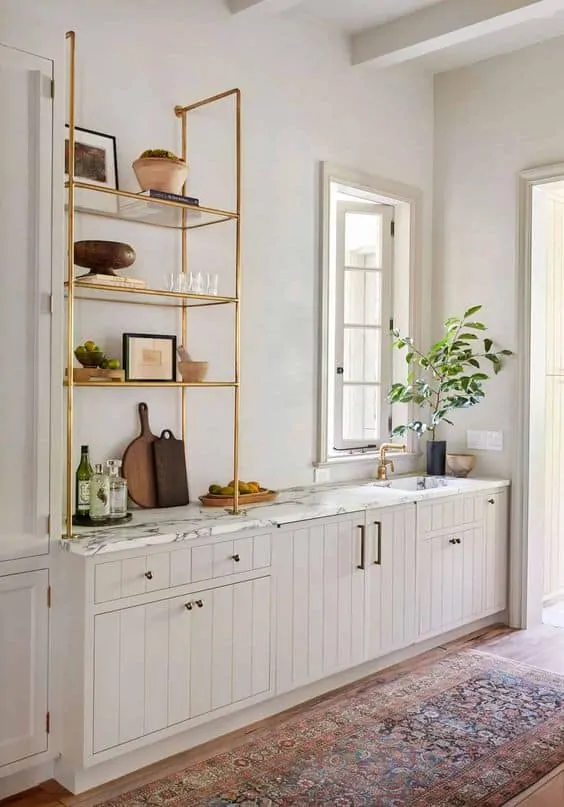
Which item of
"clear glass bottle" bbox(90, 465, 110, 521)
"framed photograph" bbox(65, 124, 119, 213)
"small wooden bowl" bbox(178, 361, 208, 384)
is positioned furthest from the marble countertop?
"framed photograph" bbox(65, 124, 119, 213)

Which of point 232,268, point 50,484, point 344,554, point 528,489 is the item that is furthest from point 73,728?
point 528,489

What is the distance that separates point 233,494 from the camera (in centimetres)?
332

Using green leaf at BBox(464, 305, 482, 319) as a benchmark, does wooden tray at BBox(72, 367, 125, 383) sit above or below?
below

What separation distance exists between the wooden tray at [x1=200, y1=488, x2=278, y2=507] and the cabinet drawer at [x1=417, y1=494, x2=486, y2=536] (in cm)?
79

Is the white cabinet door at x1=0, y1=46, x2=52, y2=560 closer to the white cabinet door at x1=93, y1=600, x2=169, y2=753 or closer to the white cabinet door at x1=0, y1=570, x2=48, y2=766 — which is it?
the white cabinet door at x1=0, y1=570, x2=48, y2=766

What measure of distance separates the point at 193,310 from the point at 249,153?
0.83m

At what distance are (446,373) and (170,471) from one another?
1.88 metres

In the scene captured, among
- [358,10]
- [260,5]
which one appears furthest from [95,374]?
[358,10]

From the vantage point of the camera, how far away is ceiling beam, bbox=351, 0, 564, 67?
3664 mm

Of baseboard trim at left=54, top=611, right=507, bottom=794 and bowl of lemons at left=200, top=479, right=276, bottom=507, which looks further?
bowl of lemons at left=200, top=479, right=276, bottom=507

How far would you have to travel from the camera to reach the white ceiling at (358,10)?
389 centimetres

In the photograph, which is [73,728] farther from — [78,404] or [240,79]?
[240,79]

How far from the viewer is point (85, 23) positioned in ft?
10.2

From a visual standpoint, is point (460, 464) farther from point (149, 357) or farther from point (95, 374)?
point (95, 374)
